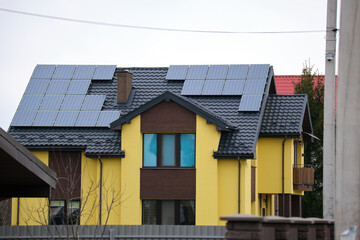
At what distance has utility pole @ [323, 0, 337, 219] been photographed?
18.4m

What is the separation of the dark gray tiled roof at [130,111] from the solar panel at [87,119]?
209 millimetres

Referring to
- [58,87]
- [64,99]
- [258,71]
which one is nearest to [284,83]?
[258,71]

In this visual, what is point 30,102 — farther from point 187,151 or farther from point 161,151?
point 187,151

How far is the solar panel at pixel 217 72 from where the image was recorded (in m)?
35.8

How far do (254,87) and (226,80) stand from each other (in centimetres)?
140

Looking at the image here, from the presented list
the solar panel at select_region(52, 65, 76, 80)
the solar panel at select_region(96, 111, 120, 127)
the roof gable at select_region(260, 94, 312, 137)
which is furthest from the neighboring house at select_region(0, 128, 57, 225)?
the solar panel at select_region(52, 65, 76, 80)

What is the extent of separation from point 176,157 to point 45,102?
7.41 m

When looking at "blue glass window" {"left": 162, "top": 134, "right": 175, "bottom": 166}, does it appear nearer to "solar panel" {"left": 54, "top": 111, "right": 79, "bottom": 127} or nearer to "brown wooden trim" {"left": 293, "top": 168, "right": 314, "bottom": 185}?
"solar panel" {"left": 54, "top": 111, "right": 79, "bottom": 127}

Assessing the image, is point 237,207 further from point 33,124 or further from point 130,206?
point 33,124

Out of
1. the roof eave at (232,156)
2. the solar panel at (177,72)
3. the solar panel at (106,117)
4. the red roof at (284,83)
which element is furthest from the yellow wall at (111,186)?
the red roof at (284,83)

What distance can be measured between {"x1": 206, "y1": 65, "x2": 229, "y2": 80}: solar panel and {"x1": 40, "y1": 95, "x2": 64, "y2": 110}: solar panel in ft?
21.2

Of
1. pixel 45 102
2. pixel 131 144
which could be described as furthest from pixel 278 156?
pixel 45 102

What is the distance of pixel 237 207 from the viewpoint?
31500mm

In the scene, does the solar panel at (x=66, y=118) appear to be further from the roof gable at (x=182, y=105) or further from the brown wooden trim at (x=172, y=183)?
the brown wooden trim at (x=172, y=183)
